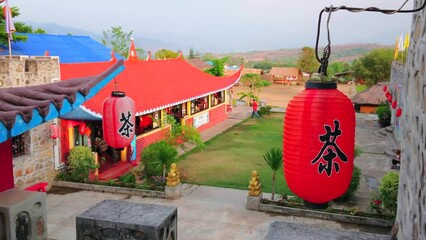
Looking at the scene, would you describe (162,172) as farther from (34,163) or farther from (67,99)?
(67,99)

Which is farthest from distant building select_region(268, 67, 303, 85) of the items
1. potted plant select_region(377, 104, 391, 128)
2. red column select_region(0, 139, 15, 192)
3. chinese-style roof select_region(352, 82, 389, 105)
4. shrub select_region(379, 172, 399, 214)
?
red column select_region(0, 139, 15, 192)

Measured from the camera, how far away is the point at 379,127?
2380 cm

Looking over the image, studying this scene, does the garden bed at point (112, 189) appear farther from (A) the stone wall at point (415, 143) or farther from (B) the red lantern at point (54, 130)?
(A) the stone wall at point (415, 143)

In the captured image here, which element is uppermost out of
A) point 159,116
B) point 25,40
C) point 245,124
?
point 25,40

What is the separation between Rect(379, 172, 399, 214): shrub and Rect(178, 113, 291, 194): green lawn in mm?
3207

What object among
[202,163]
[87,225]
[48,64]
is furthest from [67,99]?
[202,163]

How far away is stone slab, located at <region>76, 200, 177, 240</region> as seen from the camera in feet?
22.5

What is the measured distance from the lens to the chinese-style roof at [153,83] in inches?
585

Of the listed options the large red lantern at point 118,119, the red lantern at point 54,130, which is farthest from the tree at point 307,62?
the large red lantern at point 118,119

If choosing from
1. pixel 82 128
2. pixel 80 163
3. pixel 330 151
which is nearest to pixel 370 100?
pixel 82 128

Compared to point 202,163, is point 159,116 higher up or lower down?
higher up

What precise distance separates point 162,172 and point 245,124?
488 inches

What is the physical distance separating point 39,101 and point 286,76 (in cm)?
5446

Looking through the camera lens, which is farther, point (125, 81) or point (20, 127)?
point (125, 81)
